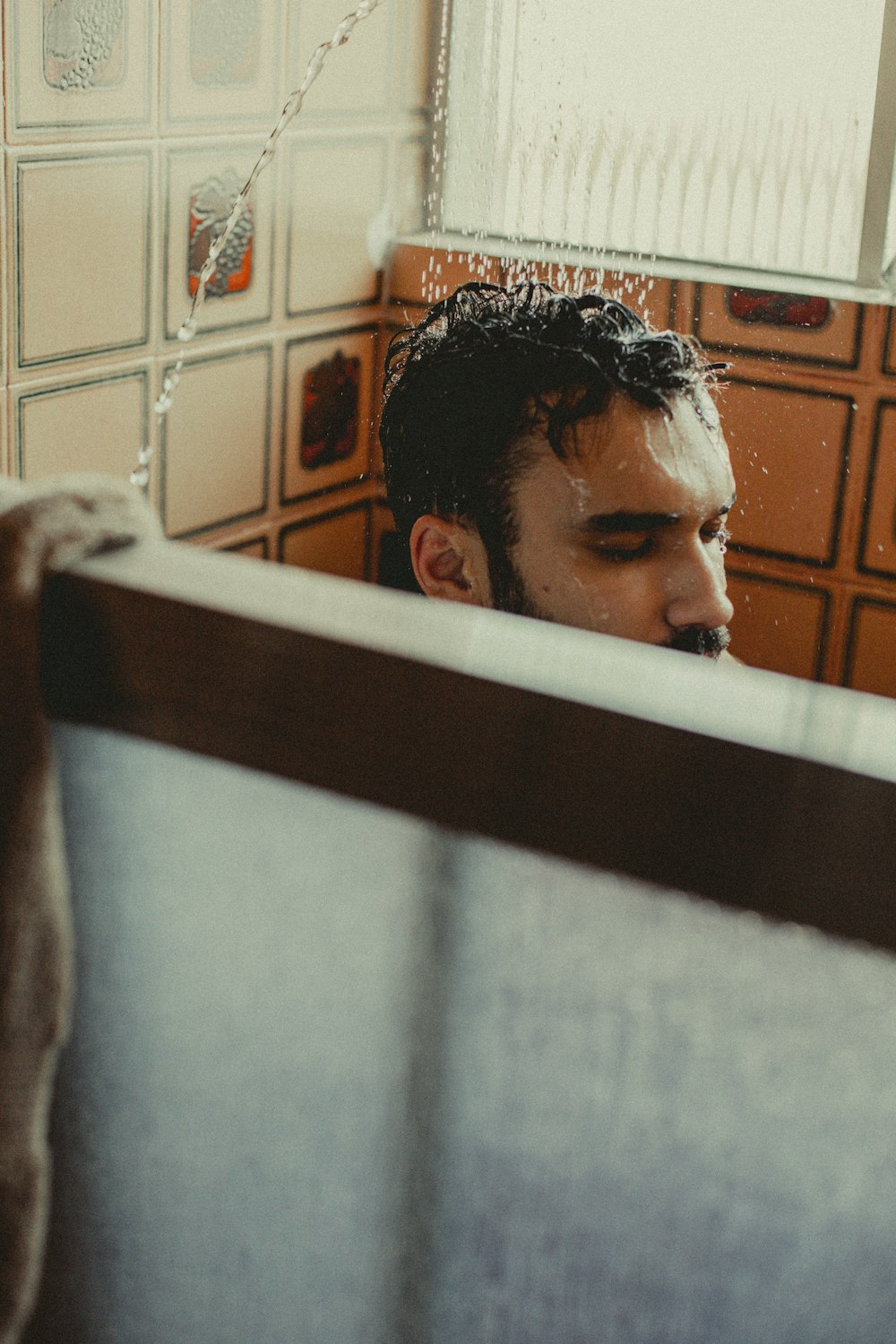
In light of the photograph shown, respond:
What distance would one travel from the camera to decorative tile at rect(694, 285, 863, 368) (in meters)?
1.66

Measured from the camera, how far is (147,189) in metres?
1.40

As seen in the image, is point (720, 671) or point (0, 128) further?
point (0, 128)

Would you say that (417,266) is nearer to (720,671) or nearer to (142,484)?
(142,484)

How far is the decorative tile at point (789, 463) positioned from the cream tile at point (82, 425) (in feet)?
2.29

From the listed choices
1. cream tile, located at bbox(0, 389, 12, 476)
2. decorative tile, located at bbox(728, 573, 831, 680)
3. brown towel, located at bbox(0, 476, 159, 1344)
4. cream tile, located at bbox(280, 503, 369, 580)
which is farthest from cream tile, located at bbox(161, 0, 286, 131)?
brown towel, located at bbox(0, 476, 159, 1344)

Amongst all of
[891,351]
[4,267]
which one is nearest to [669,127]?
[891,351]

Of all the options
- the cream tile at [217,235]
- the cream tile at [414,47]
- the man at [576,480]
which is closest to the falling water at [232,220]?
the cream tile at [217,235]

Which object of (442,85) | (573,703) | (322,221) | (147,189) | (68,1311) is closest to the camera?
(573,703)

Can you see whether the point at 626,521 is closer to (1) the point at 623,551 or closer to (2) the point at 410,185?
(1) the point at 623,551

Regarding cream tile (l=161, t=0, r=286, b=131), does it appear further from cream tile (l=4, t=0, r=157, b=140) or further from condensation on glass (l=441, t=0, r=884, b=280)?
condensation on glass (l=441, t=0, r=884, b=280)

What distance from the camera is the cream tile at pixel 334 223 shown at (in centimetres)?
163

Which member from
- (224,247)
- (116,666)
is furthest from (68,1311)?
(224,247)

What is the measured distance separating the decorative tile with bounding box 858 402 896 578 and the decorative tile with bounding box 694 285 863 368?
8cm

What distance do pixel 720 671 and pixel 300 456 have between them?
1.54 m
